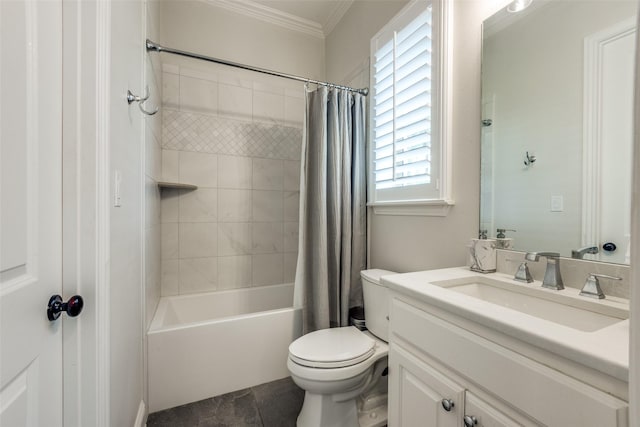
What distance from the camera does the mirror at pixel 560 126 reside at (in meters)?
0.81

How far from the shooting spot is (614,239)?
2.68 feet

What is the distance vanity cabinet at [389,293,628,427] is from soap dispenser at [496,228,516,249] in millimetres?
501

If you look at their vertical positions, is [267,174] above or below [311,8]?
below

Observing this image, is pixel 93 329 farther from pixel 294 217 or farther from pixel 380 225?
pixel 294 217

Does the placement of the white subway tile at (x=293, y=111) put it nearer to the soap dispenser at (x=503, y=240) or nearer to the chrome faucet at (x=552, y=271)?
the soap dispenser at (x=503, y=240)

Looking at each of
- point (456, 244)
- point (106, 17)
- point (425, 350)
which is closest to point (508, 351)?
point (425, 350)

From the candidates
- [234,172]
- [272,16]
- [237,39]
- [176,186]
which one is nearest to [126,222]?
[176,186]

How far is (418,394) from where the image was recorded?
2.89 feet

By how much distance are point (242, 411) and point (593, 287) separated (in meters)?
1.63

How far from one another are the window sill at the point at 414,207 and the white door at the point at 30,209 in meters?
1.41

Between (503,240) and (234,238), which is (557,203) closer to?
(503,240)

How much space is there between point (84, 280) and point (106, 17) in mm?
739

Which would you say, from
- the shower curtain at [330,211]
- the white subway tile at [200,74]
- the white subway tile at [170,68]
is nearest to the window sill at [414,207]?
the shower curtain at [330,211]

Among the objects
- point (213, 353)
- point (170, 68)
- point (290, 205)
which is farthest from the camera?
point (290, 205)
